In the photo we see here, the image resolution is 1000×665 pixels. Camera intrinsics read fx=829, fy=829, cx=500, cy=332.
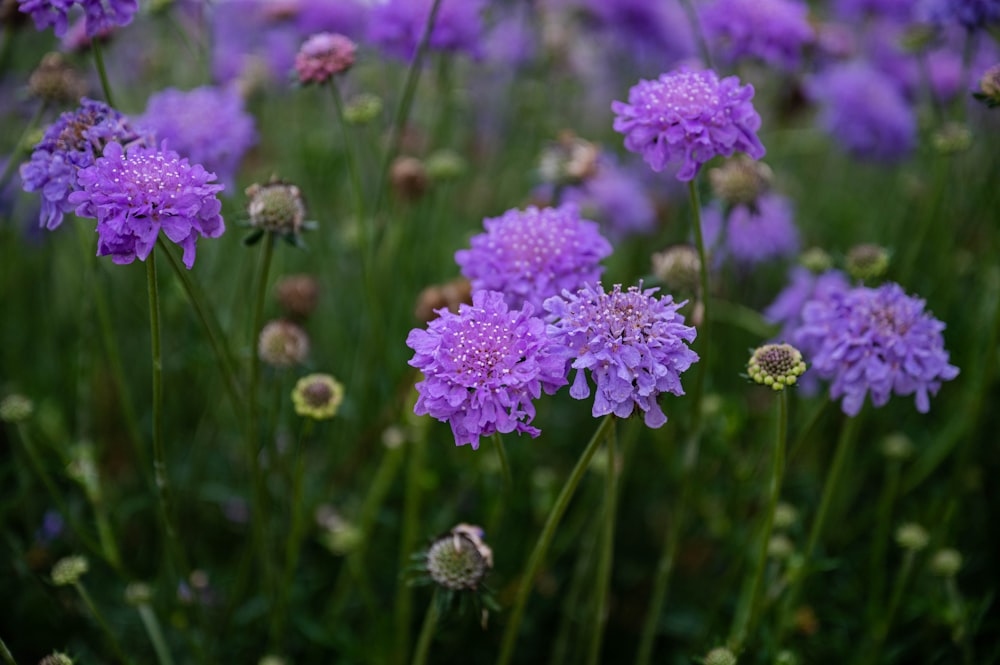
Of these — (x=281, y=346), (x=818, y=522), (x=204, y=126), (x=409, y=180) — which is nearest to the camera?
(x=818, y=522)

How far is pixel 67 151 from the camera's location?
1.58 metres

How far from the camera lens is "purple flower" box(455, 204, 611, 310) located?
64.3 inches

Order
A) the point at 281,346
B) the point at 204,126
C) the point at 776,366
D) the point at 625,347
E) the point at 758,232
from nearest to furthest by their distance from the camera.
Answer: the point at 625,347 → the point at 776,366 → the point at 281,346 → the point at 204,126 → the point at 758,232

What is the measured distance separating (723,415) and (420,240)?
1.23 meters

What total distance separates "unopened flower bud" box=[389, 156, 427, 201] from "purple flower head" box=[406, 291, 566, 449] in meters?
1.20

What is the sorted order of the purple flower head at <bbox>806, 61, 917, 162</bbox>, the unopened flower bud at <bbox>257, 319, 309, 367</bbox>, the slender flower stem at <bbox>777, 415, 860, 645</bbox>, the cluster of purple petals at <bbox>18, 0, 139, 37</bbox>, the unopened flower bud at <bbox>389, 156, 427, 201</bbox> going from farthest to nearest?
the purple flower head at <bbox>806, 61, 917, 162</bbox>
the unopened flower bud at <bbox>389, 156, 427, 201</bbox>
the unopened flower bud at <bbox>257, 319, 309, 367</bbox>
the slender flower stem at <bbox>777, 415, 860, 645</bbox>
the cluster of purple petals at <bbox>18, 0, 139, 37</bbox>

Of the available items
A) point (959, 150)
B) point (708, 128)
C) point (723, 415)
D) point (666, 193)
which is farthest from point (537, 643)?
point (666, 193)

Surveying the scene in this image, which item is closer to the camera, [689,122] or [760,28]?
[689,122]

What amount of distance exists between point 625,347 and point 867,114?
2.51 metres

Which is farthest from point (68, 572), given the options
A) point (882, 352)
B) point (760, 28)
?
point (760, 28)

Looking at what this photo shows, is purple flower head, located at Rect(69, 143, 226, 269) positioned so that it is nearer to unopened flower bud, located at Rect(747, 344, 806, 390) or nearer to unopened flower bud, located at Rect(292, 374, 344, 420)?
unopened flower bud, located at Rect(292, 374, 344, 420)

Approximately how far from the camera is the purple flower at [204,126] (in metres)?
2.16

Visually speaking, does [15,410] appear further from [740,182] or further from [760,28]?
[760,28]

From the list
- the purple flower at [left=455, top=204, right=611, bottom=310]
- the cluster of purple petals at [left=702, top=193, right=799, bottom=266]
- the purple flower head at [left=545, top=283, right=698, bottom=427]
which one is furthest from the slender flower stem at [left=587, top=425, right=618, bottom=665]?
the cluster of purple petals at [left=702, top=193, right=799, bottom=266]
